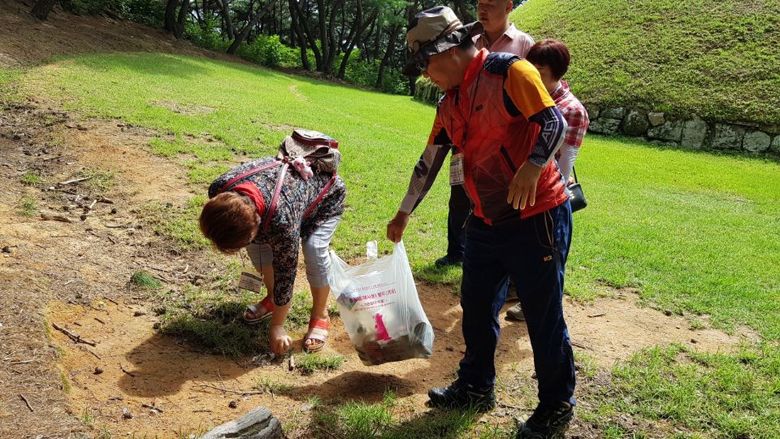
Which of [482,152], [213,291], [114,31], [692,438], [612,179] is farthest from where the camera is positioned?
[114,31]

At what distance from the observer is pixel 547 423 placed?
272cm

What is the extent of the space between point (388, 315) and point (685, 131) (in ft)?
47.9

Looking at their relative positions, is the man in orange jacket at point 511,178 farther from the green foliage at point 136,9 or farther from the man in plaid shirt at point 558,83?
the green foliage at point 136,9

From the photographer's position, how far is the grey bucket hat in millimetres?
2426

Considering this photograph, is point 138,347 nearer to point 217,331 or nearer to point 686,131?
point 217,331

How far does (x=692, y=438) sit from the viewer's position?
288 centimetres

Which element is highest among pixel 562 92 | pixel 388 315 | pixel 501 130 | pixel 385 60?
pixel 385 60

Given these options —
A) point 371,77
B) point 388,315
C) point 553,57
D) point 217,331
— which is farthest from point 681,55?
point 217,331

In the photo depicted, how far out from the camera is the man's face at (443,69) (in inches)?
97.1

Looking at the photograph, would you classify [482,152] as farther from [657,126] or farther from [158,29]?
[158,29]

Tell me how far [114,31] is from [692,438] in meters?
20.6

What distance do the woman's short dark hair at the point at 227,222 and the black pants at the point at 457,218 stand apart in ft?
5.57

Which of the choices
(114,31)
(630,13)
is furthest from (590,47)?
(114,31)

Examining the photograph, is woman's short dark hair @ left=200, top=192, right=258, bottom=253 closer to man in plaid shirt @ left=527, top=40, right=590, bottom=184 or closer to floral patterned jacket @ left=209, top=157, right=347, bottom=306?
floral patterned jacket @ left=209, top=157, right=347, bottom=306
